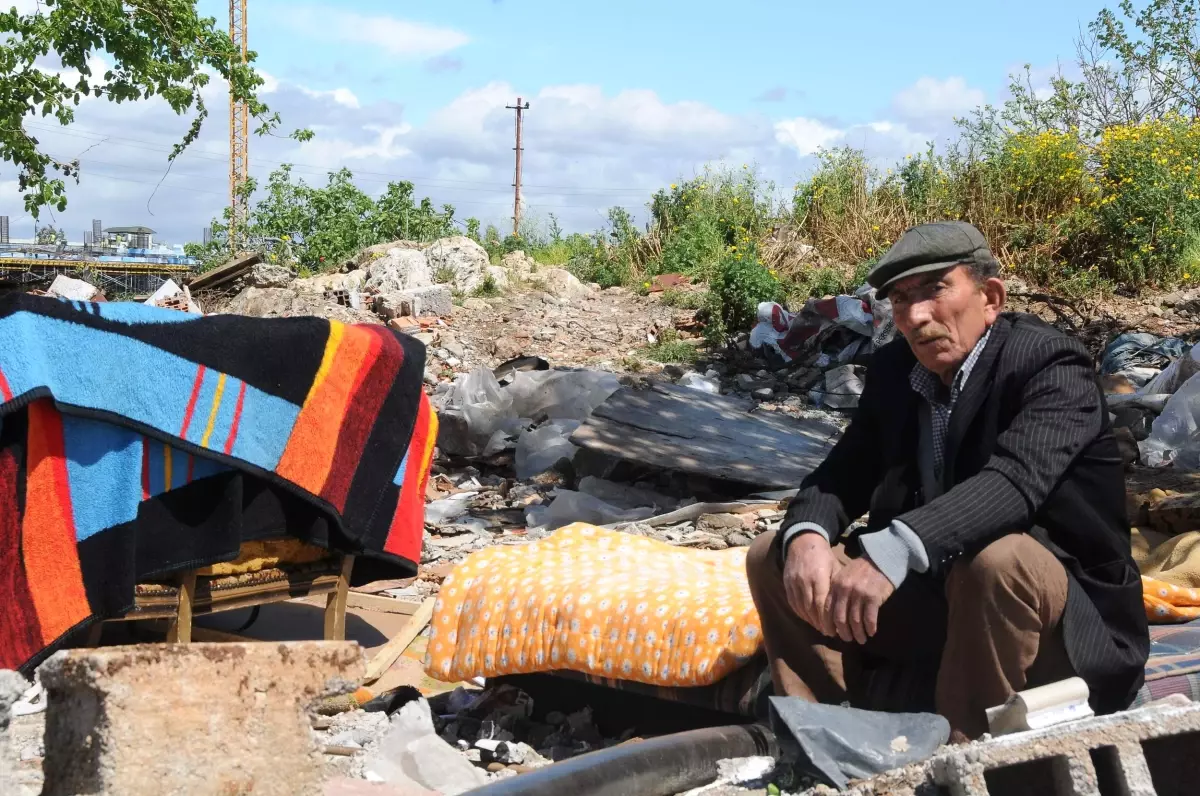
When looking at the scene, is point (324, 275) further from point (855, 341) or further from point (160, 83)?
point (855, 341)

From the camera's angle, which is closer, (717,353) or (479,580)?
(479,580)

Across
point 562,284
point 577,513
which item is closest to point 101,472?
point 577,513

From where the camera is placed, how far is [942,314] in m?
2.93

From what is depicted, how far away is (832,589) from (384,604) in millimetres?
3561

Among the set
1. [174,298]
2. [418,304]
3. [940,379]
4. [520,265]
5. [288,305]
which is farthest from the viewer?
[520,265]

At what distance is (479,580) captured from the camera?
430 centimetres

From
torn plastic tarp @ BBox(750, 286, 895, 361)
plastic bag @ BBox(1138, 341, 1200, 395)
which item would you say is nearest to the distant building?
torn plastic tarp @ BBox(750, 286, 895, 361)

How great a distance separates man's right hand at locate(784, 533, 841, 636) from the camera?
2857 mm

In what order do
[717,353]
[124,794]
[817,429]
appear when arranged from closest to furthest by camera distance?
[124,794], [817,429], [717,353]

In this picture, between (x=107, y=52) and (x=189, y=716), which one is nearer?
(x=189, y=716)

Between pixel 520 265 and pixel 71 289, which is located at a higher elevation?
pixel 520 265

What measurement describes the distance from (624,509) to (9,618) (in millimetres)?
4090

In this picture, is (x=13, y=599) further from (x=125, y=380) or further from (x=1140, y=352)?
(x=1140, y=352)

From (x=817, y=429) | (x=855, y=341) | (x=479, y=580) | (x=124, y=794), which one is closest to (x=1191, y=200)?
(x=855, y=341)
